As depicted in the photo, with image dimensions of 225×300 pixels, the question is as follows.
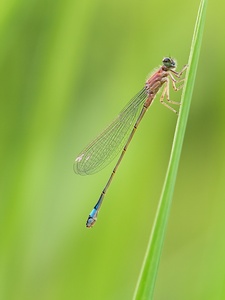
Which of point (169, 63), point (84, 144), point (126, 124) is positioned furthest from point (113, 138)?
point (169, 63)

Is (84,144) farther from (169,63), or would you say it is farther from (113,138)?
(169,63)

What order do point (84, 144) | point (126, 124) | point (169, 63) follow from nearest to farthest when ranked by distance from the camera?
point (84, 144) < point (169, 63) < point (126, 124)

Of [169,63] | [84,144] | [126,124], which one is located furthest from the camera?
[126,124]

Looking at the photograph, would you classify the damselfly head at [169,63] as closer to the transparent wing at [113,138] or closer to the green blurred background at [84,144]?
the green blurred background at [84,144]

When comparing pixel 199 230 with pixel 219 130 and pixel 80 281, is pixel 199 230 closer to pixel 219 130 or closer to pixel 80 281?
pixel 219 130

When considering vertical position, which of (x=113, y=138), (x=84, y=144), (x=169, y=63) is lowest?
(x=84, y=144)

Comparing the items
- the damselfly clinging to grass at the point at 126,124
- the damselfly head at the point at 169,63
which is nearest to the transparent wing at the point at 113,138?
the damselfly clinging to grass at the point at 126,124

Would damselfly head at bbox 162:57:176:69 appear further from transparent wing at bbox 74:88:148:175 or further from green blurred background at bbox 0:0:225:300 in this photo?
transparent wing at bbox 74:88:148:175

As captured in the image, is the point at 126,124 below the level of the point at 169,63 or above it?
below
